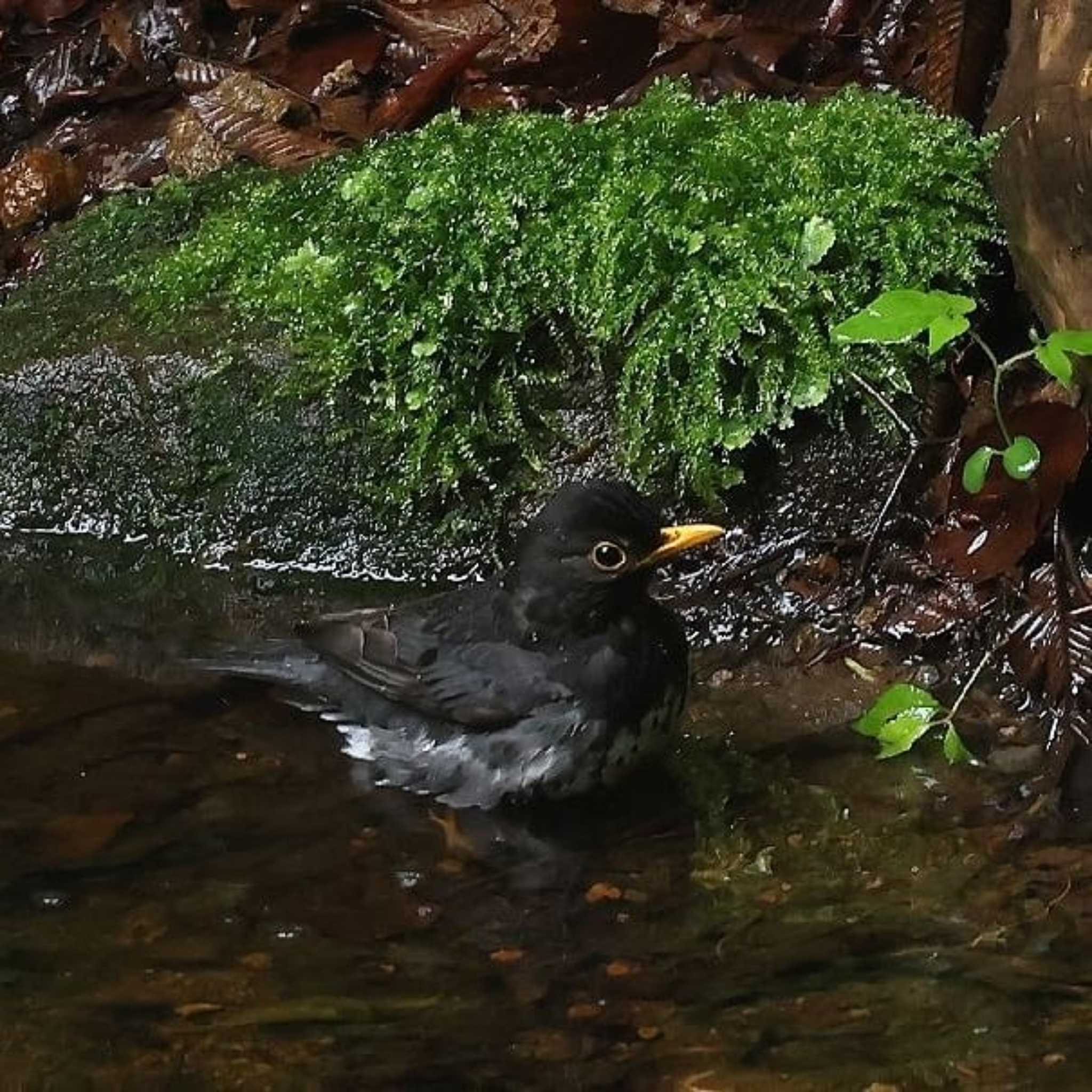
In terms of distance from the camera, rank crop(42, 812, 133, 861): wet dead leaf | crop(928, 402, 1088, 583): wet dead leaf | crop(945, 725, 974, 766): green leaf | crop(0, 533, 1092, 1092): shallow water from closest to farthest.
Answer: crop(0, 533, 1092, 1092): shallow water → crop(42, 812, 133, 861): wet dead leaf → crop(945, 725, 974, 766): green leaf → crop(928, 402, 1088, 583): wet dead leaf

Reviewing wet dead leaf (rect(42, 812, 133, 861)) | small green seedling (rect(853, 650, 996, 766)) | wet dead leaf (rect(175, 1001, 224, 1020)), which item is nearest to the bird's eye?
small green seedling (rect(853, 650, 996, 766))

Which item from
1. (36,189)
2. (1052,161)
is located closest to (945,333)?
(1052,161)

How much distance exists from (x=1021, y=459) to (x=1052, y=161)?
2.53ft

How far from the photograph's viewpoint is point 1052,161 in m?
4.06

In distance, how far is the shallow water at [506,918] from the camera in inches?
107

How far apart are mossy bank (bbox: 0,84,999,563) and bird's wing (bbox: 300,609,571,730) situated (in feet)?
2.63

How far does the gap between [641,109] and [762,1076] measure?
352cm

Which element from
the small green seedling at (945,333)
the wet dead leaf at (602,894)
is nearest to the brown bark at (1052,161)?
the small green seedling at (945,333)

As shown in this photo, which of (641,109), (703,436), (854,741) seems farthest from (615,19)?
(854,741)

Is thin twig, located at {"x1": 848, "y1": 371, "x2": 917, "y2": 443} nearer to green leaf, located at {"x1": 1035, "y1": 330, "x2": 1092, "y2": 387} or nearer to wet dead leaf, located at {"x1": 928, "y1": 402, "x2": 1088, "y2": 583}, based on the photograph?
wet dead leaf, located at {"x1": 928, "y1": 402, "x2": 1088, "y2": 583}

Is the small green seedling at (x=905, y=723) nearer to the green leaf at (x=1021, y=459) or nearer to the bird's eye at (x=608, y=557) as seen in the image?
the green leaf at (x=1021, y=459)

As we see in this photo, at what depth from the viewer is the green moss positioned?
4609 millimetres

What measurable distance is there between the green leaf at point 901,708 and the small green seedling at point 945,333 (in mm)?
467

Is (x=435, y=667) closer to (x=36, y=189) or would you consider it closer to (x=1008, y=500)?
(x=1008, y=500)
